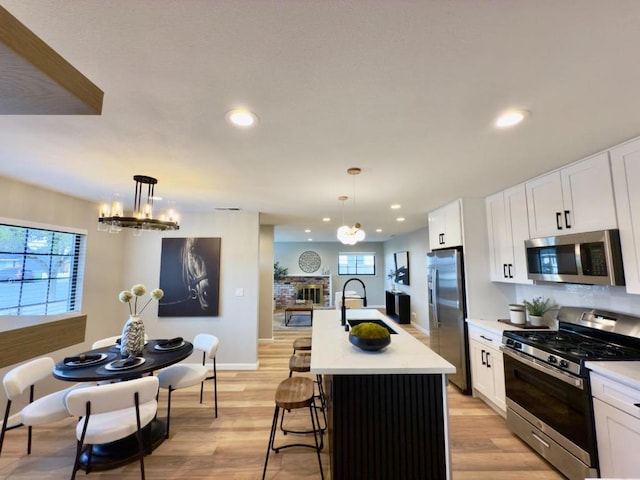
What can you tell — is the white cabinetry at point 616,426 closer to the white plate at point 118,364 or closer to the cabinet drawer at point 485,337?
the cabinet drawer at point 485,337

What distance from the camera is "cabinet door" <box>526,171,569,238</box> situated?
2514 millimetres

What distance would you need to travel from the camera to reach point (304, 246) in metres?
10.2

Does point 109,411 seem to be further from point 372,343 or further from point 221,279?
point 221,279

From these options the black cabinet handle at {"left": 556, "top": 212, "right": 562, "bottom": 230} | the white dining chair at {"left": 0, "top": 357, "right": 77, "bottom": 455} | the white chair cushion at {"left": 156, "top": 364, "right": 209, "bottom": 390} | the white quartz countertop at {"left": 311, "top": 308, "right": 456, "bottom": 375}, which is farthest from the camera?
the white chair cushion at {"left": 156, "top": 364, "right": 209, "bottom": 390}

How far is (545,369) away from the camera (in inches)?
84.4

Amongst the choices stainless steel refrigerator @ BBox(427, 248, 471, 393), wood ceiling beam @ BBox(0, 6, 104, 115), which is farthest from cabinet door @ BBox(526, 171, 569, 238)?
wood ceiling beam @ BBox(0, 6, 104, 115)

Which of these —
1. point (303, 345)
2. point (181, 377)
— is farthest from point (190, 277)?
point (303, 345)

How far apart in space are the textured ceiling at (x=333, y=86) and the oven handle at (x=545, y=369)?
5.30 ft

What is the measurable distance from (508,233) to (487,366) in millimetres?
1453

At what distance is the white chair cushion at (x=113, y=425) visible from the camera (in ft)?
6.20

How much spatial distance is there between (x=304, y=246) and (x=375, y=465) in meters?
8.65

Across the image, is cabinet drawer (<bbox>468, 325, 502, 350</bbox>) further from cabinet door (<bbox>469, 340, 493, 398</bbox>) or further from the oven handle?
the oven handle

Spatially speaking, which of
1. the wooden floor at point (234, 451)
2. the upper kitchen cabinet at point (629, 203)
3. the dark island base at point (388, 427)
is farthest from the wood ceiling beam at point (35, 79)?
the upper kitchen cabinet at point (629, 203)

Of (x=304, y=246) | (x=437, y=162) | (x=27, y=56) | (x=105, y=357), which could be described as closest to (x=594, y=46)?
(x=437, y=162)
